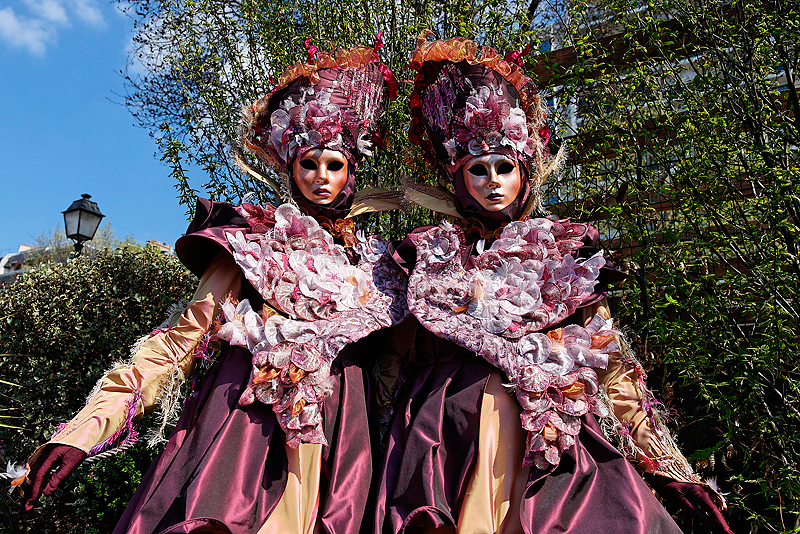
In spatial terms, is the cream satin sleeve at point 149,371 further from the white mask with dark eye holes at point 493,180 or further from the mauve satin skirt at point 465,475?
the white mask with dark eye holes at point 493,180

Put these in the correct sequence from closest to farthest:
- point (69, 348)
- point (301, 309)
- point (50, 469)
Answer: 1. point (50, 469)
2. point (301, 309)
3. point (69, 348)

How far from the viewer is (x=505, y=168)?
231 centimetres

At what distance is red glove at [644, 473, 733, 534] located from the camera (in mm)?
1825

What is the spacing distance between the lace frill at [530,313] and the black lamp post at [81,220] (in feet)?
15.4

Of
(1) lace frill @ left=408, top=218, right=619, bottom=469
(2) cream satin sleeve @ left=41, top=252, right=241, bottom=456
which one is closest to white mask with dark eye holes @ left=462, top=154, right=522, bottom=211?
(1) lace frill @ left=408, top=218, right=619, bottom=469

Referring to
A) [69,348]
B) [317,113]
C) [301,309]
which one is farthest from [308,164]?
[69,348]

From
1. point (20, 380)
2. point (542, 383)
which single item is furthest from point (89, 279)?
point (542, 383)

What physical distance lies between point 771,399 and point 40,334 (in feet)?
14.3

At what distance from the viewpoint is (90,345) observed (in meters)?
3.90

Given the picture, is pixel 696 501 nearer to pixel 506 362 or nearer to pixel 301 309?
pixel 506 362

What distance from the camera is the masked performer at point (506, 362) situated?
1761 mm

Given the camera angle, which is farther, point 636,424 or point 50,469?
point 636,424

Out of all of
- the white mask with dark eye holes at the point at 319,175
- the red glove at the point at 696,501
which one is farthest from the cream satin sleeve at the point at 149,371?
the red glove at the point at 696,501

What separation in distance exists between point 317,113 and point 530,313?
1.18m
